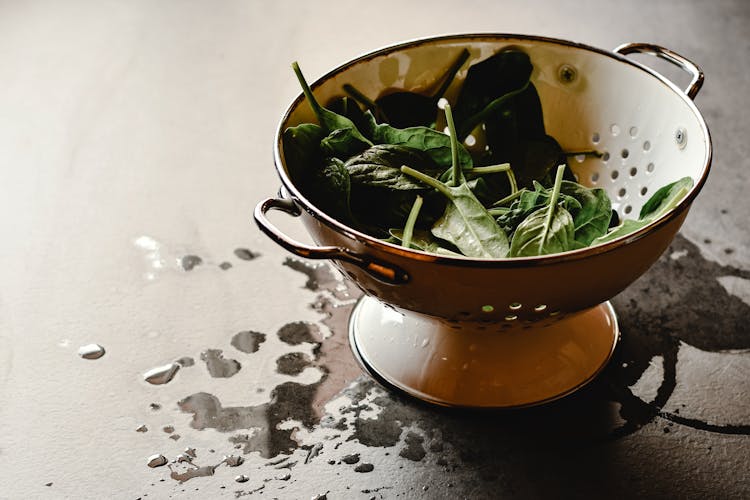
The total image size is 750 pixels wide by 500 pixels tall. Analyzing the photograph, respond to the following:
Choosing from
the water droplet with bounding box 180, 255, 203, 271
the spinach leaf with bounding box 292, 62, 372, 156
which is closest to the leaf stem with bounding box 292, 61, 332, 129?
the spinach leaf with bounding box 292, 62, 372, 156

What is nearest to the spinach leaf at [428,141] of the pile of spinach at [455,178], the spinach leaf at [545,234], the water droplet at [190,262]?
the pile of spinach at [455,178]

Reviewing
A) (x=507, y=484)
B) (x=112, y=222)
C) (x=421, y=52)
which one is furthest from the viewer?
(x=112, y=222)

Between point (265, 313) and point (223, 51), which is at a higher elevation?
point (223, 51)

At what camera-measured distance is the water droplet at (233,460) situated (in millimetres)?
601

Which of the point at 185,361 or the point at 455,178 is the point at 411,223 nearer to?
the point at 455,178

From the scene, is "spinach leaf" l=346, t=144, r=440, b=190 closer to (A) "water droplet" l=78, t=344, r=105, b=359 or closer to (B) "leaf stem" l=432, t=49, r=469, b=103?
(B) "leaf stem" l=432, t=49, r=469, b=103

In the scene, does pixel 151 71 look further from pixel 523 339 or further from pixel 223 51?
pixel 523 339

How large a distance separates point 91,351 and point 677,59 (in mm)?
539

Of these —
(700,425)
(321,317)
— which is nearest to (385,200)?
(321,317)

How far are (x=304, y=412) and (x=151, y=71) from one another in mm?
585

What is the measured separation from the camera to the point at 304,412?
2.09ft

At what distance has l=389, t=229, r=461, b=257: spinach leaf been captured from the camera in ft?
1.96

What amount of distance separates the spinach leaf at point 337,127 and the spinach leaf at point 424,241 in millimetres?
76

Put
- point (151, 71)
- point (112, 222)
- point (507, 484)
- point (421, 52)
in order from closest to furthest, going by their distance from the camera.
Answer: point (507, 484) → point (421, 52) → point (112, 222) → point (151, 71)
